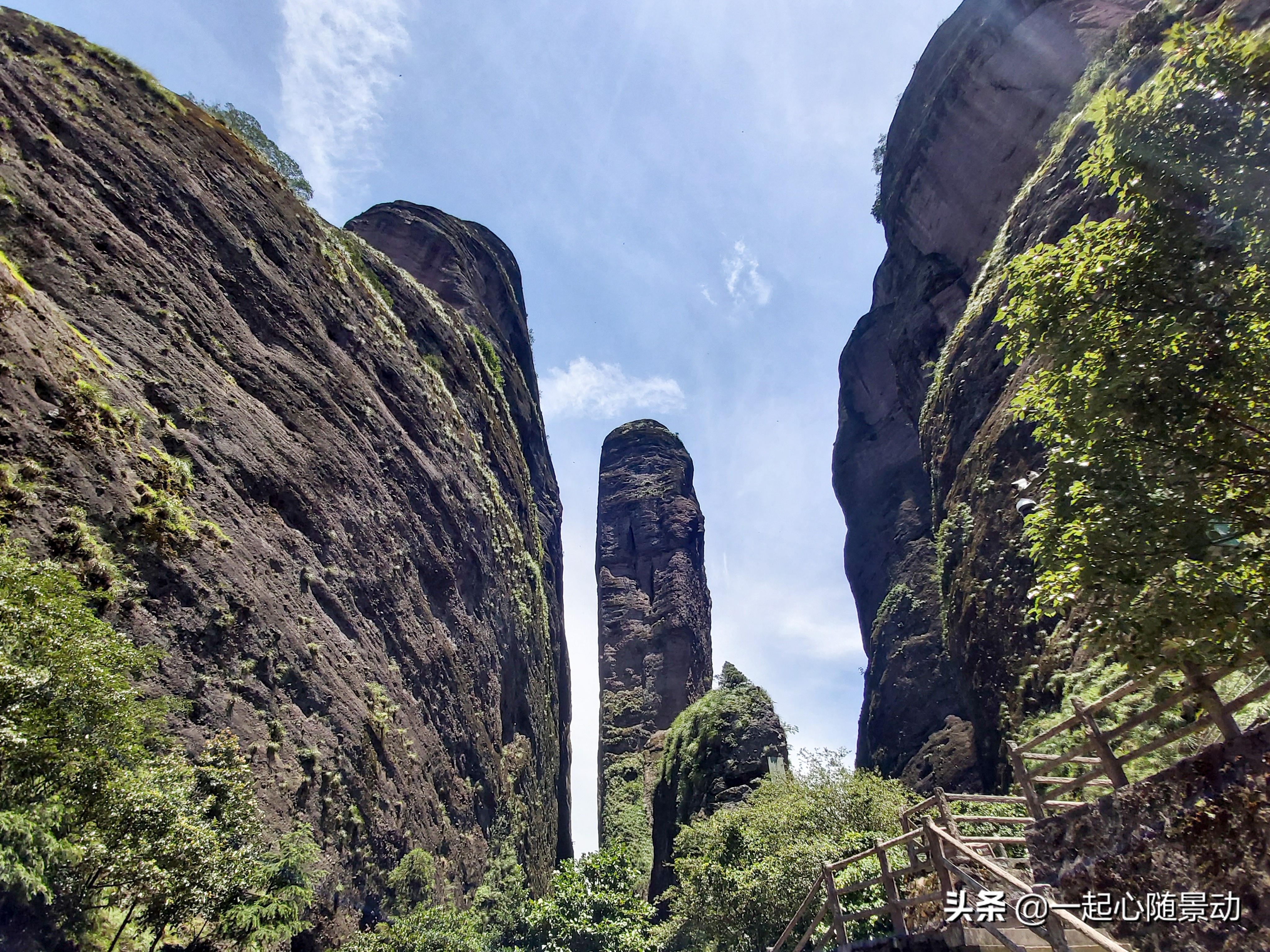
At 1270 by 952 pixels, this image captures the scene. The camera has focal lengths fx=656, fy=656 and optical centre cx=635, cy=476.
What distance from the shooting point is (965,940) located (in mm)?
7645

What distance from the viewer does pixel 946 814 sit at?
342 inches

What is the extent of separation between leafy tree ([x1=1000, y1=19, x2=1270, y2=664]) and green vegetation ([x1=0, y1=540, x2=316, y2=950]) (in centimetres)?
1028

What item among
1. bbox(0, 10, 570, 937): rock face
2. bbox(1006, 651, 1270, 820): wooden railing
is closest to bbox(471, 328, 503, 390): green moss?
bbox(0, 10, 570, 937): rock face

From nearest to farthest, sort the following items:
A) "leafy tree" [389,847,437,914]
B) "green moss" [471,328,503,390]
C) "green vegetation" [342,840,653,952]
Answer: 1. "green vegetation" [342,840,653,952]
2. "leafy tree" [389,847,437,914]
3. "green moss" [471,328,503,390]

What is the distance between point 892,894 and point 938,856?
1424 mm

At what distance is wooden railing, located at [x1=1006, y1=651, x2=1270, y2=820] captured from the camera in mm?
5617

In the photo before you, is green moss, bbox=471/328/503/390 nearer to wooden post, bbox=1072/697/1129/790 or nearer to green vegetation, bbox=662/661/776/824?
green vegetation, bbox=662/661/776/824

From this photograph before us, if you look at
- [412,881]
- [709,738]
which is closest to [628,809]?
[709,738]

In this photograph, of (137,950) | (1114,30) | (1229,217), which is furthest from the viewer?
(1114,30)

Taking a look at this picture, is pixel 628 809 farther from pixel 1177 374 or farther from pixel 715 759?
pixel 1177 374

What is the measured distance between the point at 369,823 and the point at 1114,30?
1411 inches

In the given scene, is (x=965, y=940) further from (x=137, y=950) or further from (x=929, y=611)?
(x=929, y=611)

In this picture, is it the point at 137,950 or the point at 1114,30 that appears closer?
the point at 137,950

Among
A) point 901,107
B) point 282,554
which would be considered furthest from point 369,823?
point 901,107
